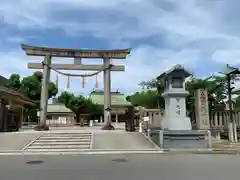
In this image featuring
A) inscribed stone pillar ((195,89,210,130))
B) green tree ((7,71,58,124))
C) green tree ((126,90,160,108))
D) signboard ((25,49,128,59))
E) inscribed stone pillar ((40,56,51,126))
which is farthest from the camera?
green tree ((7,71,58,124))

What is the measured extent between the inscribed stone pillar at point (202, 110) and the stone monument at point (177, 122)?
14.2ft

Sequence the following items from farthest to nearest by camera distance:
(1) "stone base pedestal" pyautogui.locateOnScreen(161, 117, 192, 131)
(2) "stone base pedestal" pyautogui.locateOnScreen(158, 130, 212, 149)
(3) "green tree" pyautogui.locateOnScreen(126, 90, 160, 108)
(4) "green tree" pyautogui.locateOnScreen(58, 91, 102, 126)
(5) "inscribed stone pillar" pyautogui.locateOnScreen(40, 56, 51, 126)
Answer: (4) "green tree" pyautogui.locateOnScreen(58, 91, 102, 126) < (3) "green tree" pyautogui.locateOnScreen(126, 90, 160, 108) < (5) "inscribed stone pillar" pyautogui.locateOnScreen(40, 56, 51, 126) < (1) "stone base pedestal" pyautogui.locateOnScreen(161, 117, 192, 131) < (2) "stone base pedestal" pyautogui.locateOnScreen(158, 130, 212, 149)

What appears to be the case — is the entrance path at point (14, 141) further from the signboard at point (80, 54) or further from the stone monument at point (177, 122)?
the signboard at point (80, 54)

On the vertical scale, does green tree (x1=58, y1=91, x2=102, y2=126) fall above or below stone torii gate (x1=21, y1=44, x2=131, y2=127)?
below

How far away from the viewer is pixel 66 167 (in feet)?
26.8

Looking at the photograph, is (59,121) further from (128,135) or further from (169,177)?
(169,177)

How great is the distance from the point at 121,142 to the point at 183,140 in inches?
129

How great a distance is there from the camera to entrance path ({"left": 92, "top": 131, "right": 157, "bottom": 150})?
13.0 metres

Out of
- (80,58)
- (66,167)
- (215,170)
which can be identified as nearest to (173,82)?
(215,170)

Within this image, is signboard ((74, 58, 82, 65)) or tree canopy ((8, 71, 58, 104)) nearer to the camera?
signboard ((74, 58, 82, 65))

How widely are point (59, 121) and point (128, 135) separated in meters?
29.9

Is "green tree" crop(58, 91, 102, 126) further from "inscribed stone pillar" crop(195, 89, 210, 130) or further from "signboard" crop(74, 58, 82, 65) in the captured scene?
"inscribed stone pillar" crop(195, 89, 210, 130)

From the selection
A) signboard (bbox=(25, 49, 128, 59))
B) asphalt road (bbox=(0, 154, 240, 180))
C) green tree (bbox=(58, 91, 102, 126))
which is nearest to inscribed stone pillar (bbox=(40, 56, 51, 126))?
signboard (bbox=(25, 49, 128, 59))

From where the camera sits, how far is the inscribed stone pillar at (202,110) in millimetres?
17469
